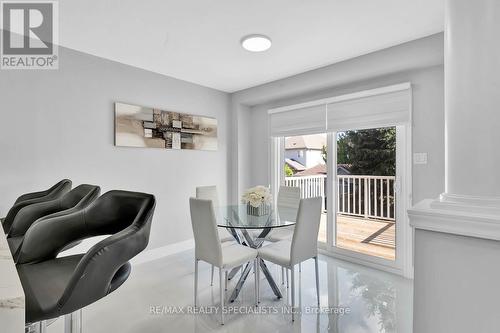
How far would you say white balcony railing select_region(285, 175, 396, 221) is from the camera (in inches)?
126

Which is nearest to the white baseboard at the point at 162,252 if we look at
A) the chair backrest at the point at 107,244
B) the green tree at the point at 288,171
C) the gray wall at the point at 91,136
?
the gray wall at the point at 91,136

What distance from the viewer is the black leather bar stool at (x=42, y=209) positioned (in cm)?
170

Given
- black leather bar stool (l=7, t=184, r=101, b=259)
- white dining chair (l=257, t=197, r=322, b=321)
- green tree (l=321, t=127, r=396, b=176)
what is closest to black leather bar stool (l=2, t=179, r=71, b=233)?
black leather bar stool (l=7, t=184, r=101, b=259)

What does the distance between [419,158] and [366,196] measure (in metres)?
0.79

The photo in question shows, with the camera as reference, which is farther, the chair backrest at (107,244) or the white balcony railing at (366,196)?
the white balcony railing at (366,196)

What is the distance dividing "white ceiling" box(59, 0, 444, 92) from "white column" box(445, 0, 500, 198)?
3.93 feet

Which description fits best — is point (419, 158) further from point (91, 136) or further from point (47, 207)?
point (91, 136)

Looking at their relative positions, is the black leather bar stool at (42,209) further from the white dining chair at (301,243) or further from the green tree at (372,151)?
the green tree at (372,151)

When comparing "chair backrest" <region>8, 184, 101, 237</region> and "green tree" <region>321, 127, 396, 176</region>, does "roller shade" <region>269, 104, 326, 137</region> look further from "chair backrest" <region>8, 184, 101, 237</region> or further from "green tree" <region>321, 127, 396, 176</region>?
"chair backrest" <region>8, 184, 101, 237</region>

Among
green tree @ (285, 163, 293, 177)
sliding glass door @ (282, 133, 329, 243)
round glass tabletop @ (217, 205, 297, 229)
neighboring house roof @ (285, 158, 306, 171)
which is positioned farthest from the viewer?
green tree @ (285, 163, 293, 177)

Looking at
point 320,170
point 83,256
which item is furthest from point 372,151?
point 83,256

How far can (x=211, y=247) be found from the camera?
2.18 metres

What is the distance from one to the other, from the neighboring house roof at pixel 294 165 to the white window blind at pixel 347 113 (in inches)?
18.0

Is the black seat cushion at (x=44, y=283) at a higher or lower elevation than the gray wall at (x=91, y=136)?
lower
